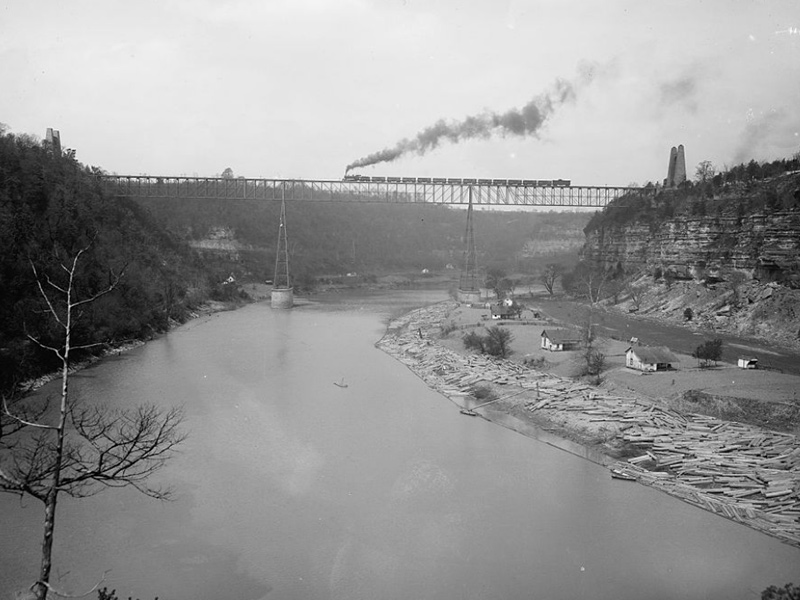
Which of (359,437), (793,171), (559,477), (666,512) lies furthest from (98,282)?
(793,171)

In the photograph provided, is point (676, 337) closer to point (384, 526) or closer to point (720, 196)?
point (720, 196)

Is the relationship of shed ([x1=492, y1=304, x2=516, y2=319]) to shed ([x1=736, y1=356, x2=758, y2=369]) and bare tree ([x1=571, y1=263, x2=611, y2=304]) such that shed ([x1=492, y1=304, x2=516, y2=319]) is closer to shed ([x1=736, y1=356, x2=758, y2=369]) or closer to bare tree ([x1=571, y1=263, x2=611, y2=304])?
bare tree ([x1=571, y1=263, x2=611, y2=304])

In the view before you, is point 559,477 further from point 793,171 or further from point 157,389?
point 793,171

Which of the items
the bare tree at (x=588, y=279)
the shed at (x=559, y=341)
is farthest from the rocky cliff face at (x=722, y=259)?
the shed at (x=559, y=341)

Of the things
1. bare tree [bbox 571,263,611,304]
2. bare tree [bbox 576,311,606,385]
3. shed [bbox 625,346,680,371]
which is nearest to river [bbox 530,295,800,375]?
shed [bbox 625,346,680,371]

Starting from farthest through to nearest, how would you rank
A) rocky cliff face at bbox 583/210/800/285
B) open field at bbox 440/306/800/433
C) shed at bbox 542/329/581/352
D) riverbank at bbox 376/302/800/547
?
rocky cliff face at bbox 583/210/800/285 < shed at bbox 542/329/581/352 < open field at bbox 440/306/800/433 < riverbank at bbox 376/302/800/547

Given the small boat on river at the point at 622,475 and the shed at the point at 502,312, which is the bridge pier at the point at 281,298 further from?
the small boat on river at the point at 622,475
